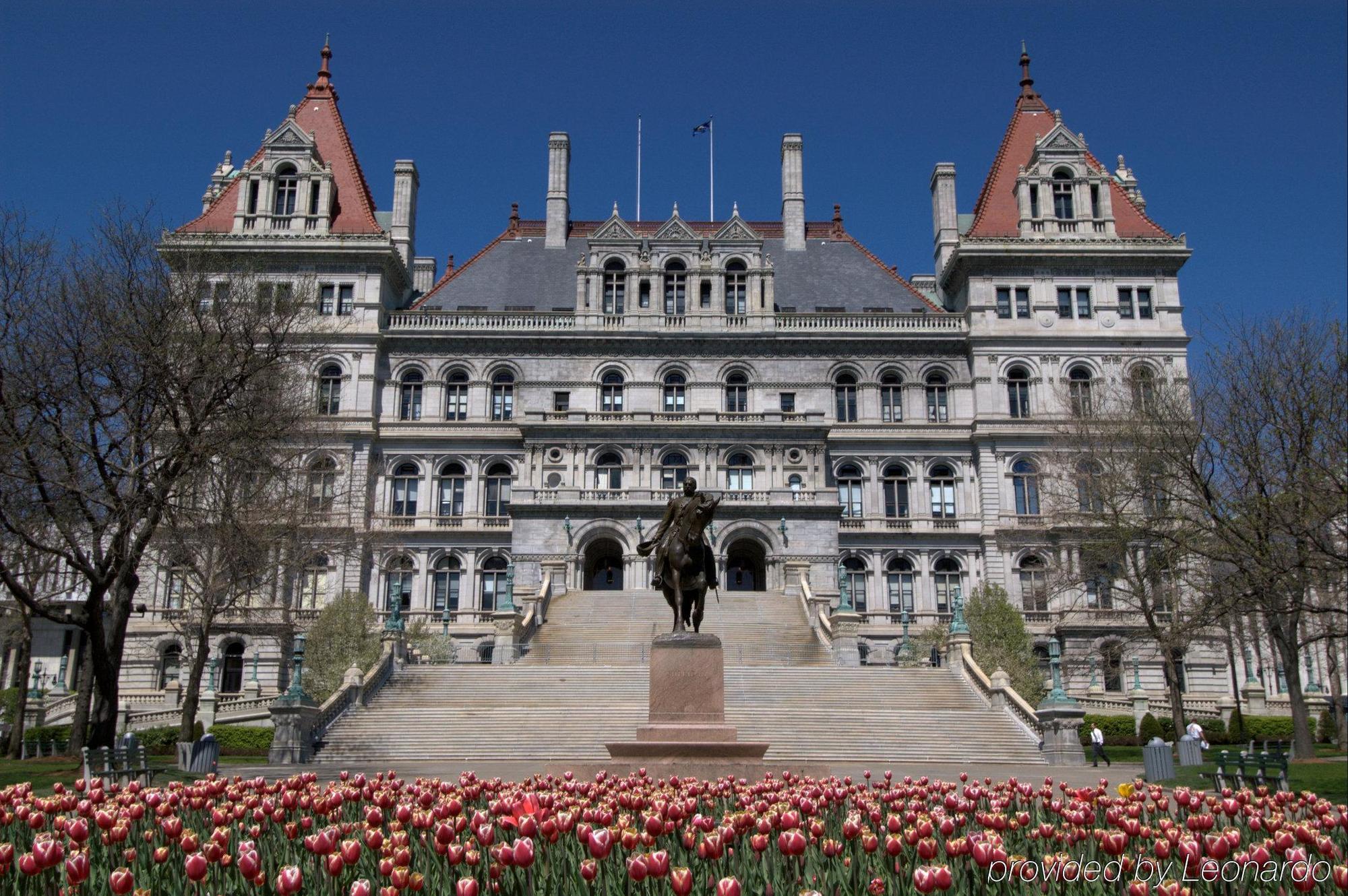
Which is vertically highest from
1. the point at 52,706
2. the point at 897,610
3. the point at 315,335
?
the point at 315,335

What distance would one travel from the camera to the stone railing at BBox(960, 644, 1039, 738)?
1113 inches

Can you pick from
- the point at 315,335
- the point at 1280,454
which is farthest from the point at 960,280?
the point at 315,335

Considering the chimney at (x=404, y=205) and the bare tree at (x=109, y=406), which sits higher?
the chimney at (x=404, y=205)

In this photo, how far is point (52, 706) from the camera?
4106 cm

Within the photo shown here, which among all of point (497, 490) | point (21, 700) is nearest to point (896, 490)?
point (497, 490)

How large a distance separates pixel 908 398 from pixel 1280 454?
26885 millimetres

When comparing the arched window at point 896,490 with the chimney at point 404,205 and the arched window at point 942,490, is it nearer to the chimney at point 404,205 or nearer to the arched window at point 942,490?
the arched window at point 942,490

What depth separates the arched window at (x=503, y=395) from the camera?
183ft

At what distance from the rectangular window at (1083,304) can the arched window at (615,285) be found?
73.0 ft

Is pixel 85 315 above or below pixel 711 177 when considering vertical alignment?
below

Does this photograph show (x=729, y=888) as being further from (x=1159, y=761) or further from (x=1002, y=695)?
(x=1002, y=695)

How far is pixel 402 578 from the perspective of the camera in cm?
5238

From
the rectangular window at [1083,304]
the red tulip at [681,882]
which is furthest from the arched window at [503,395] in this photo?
the red tulip at [681,882]

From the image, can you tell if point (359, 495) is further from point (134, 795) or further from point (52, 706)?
point (134, 795)
